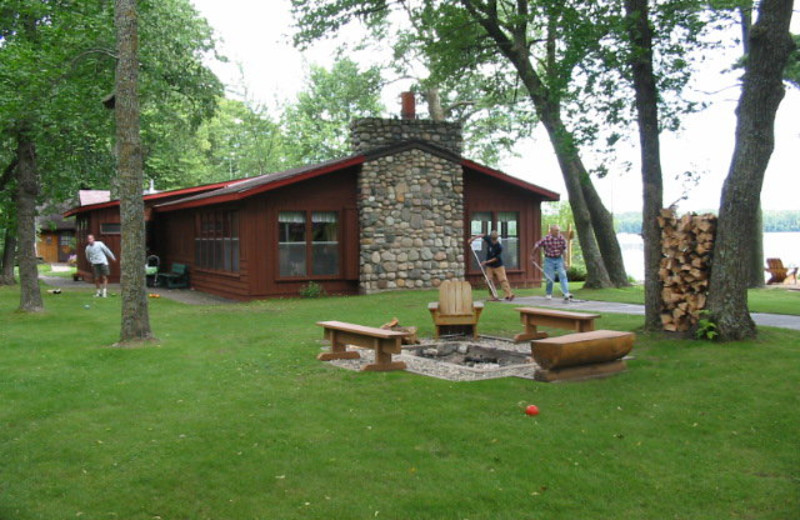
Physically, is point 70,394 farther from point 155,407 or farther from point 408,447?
point 408,447

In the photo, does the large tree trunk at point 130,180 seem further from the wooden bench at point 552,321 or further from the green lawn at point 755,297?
the green lawn at point 755,297

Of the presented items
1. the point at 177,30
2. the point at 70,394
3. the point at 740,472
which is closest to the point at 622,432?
the point at 740,472

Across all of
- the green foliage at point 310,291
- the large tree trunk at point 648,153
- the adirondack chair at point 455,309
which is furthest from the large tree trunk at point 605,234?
the adirondack chair at point 455,309

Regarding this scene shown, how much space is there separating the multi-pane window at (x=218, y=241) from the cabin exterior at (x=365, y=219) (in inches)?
2.1

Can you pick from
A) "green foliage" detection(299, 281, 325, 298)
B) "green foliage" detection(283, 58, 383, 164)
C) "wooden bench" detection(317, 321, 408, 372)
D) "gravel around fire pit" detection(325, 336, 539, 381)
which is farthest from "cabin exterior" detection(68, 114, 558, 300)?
"green foliage" detection(283, 58, 383, 164)

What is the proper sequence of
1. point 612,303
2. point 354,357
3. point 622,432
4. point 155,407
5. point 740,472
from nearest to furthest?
point 740,472 → point 622,432 → point 155,407 → point 354,357 → point 612,303

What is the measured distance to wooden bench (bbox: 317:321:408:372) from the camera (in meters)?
8.34

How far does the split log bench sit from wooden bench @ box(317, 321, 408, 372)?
1.60m

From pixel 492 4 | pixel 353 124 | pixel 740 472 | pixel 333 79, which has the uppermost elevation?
pixel 333 79

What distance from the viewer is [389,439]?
19.1 ft

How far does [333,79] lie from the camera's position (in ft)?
149

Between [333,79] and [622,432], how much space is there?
41890mm

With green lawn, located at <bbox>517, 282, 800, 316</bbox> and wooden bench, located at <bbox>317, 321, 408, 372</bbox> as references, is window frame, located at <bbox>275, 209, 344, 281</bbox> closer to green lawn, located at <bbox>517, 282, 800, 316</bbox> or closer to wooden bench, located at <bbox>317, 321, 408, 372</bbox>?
green lawn, located at <bbox>517, 282, 800, 316</bbox>

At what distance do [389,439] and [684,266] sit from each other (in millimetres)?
6033
